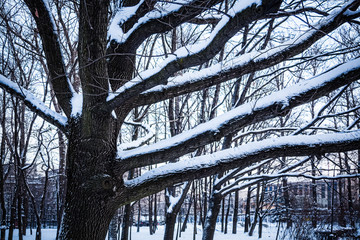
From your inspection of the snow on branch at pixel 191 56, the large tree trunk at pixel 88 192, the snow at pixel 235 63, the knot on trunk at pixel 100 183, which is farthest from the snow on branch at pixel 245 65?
the knot on trunk at pixel 100 183

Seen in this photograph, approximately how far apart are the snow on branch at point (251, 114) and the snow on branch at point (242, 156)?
0.52ft

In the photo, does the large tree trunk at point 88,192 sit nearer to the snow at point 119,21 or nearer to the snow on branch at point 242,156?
the snow on branch at point 242,156

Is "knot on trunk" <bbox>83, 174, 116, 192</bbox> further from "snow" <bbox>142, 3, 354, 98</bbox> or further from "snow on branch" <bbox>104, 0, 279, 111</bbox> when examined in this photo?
"snow" <bbox>142, 3, 354, 98</bbox>

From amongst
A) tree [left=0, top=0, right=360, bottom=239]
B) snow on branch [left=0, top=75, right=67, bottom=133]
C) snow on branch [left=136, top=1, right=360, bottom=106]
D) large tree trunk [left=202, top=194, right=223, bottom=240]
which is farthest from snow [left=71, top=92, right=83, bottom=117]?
large tree trunk [left=202, top=194, right=223, bottom=240]

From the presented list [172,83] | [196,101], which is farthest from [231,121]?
[196,101]

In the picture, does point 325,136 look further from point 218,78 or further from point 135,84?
point 135,84

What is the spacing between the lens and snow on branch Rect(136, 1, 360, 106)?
2407 millimetres

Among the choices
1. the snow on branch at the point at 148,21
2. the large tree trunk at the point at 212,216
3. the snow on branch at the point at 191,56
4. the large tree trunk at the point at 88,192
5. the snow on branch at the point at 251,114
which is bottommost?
the large tree trunk at the point at 212,216

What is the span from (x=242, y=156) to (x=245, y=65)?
0.90 metres

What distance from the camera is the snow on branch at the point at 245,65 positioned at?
7.90 ft

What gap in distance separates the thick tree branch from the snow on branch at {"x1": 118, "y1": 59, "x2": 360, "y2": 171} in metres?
0.91

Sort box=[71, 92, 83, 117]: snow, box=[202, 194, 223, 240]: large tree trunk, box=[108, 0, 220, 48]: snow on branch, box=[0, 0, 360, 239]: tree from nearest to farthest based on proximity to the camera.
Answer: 1. box=[0, 0, 360, 239]: tree
2. box=[108, 0, 220, 48]: snow on branch
3. box=[71, 92, 83, 117]: snow
4. box=[202, 194, 223, 240]: large tree trunk

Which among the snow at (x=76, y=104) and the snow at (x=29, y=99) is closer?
the snow at (x=76, y=104)

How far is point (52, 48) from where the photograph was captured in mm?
2697
